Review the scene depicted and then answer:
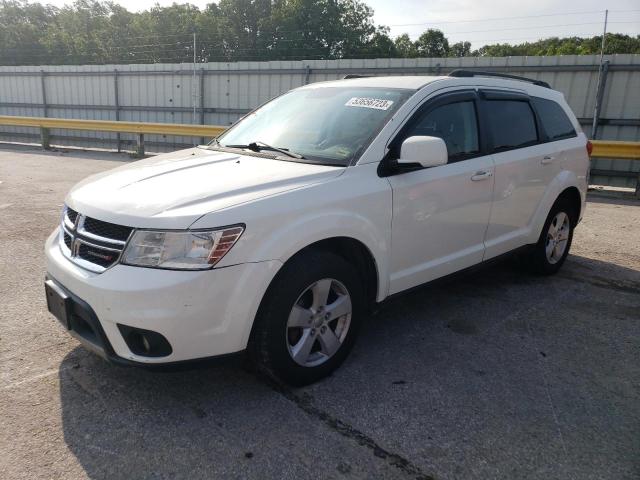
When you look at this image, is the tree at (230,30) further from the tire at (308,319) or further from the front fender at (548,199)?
the tire at (308,319)

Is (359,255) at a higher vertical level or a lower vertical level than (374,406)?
higher

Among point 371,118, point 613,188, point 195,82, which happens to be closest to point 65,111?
point 195,82

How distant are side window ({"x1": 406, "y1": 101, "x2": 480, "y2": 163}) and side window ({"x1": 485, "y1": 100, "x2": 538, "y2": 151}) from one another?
0.26 m

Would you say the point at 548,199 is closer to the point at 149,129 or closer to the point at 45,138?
the point at 149,129

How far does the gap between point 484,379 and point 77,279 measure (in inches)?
93.6

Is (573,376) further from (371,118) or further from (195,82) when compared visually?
(195,82)

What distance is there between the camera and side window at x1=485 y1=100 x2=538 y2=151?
4246 millimetres

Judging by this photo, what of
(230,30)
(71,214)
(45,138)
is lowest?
(45,138)

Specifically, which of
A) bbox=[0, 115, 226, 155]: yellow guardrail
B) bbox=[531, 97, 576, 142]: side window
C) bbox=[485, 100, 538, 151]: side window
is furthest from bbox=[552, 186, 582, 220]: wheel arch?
bbox=[0, 115, 226, 155]: yellow guardrail

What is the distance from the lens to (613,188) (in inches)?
457

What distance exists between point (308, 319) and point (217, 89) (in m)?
15.0

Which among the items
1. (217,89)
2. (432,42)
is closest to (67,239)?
(217,89)

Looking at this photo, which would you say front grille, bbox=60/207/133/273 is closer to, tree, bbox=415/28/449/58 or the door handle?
the door handle

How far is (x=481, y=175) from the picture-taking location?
13.0ft
